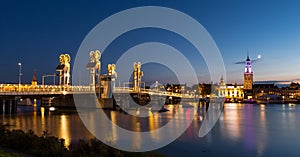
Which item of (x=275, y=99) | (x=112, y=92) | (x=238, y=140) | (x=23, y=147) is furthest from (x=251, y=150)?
(x=275, y=99)

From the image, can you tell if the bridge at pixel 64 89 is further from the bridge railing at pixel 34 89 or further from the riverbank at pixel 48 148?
the riverbank at pixel 48 148

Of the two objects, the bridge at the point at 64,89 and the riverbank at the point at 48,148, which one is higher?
the bridge at the point at 64,89

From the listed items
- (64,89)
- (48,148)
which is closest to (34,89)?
(64,89)

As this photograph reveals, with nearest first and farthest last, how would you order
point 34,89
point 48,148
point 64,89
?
point 48,148, point 34,89, point 64,89

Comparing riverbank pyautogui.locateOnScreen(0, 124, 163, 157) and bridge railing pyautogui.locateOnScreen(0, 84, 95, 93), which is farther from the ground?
bridge railing pyautogui.locateOnScreen(0, 84, 95, 93)

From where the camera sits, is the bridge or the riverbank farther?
the bridge

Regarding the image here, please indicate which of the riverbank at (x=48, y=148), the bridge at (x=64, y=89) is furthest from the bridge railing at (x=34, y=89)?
the riverbank at (x=48, y=148)

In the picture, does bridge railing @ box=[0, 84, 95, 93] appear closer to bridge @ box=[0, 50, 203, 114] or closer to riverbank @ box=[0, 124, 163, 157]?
bridge @ box=[0, 50, 203, 114]

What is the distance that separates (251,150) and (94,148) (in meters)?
17.2

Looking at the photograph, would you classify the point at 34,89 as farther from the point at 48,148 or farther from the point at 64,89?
the point at 48,148

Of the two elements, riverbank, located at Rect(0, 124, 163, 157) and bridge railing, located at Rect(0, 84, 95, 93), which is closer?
riverbank, located at Rect(0, 124, 163, 157)

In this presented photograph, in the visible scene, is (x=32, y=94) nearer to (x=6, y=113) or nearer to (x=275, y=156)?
(x=6, y=113)

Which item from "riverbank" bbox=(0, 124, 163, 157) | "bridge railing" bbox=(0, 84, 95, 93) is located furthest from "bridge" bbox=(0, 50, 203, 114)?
"riverbank" bbox=(0, 124, 163, 157)

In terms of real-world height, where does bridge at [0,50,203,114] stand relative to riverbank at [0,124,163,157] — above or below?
above
